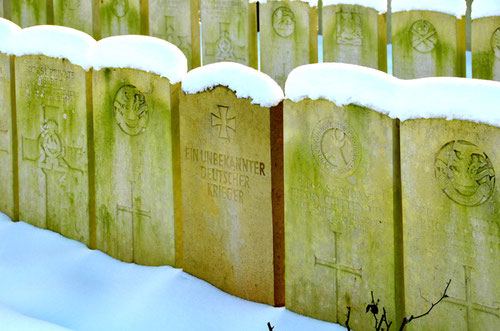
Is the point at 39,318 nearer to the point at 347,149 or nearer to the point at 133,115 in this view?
the point at 133,115

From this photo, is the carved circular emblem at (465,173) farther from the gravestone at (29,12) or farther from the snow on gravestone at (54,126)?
the gravestone at (29,12)

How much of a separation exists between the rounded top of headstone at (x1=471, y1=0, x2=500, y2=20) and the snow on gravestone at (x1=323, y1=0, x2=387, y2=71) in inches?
29.6

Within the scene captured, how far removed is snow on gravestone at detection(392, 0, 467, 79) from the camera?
7172 mm

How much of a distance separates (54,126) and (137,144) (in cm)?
74

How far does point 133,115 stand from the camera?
17.3 ft

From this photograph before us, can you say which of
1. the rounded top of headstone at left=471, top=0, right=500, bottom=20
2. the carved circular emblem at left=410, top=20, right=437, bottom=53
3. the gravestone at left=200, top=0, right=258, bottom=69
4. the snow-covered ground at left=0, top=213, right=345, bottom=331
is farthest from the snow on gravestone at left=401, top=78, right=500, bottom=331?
the gravestone at left=200, top=0, right=258, bottom=69

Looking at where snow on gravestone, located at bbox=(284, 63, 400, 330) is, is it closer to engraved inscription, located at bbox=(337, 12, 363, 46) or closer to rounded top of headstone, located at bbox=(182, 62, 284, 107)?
rounded top of headstone, located at bbox=(182, 62, 284, 107)

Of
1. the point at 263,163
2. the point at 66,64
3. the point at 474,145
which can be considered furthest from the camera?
the point at 66,64

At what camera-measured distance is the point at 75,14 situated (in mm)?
8812

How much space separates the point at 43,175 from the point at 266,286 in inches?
74.1

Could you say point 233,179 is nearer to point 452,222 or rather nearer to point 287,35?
point 452,222

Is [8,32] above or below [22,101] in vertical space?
above

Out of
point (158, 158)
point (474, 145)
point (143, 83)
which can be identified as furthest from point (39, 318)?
point (474, 145)

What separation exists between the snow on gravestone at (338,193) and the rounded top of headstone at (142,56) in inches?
33.7
